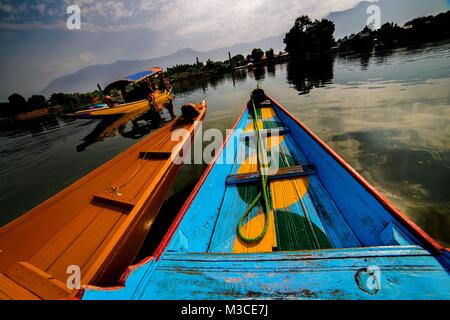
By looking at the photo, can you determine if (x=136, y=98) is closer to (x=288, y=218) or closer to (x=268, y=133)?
(x=268, y=133)

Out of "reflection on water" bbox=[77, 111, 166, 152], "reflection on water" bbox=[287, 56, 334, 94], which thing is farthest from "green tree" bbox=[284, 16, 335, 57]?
"reflection on water" bbox=[77, 111, 166, 152]

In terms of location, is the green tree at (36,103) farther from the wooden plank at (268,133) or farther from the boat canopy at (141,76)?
the wooden plank at (268,133)

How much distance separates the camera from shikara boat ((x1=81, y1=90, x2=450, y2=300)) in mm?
1373

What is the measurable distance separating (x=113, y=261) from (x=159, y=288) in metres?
1.32

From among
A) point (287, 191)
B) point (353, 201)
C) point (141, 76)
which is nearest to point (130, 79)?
point (141, 76)

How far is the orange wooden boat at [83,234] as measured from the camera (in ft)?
6.39

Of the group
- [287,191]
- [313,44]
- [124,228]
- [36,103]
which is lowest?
[287,191]

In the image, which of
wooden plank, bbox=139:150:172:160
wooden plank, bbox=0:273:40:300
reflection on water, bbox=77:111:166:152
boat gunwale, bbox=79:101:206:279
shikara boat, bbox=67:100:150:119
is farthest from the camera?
shikara boat, bbox=67:100:150:119

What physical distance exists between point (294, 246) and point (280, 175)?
62.9 inches

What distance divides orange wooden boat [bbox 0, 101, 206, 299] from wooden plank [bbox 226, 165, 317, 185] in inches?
67.7

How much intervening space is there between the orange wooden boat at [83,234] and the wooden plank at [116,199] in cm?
2

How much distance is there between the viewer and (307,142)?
4.44 meters

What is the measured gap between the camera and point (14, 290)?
5.66ft

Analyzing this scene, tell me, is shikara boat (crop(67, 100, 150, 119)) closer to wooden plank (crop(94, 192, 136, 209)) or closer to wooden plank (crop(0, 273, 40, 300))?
wooden plank (crop(94, 192, 136, 209))
